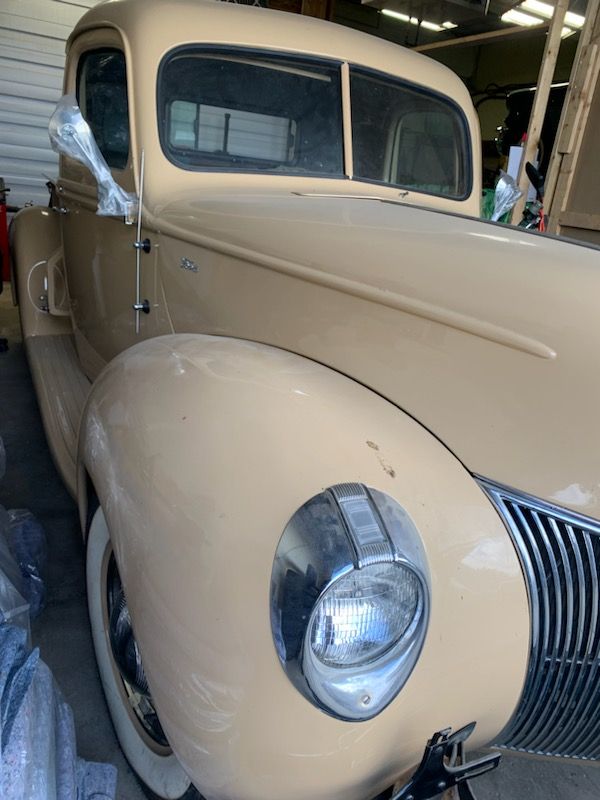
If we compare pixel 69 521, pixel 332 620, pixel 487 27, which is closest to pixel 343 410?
pixel 332 620


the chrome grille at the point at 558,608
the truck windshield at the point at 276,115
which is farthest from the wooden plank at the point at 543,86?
the chrome grille at the point at 558,608

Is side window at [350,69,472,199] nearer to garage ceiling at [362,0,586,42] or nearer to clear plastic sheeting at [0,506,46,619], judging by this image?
clear plastic sheeting at [0,506,46,619]

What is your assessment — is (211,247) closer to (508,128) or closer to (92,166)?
(92,166)

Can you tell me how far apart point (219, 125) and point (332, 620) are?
166cm

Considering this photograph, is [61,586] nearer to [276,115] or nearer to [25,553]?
[25,553]

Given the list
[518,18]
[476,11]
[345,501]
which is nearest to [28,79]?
[476,11]

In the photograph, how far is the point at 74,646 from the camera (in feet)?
6.16

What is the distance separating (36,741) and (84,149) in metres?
1.53

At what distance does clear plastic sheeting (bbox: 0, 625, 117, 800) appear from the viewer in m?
1.11

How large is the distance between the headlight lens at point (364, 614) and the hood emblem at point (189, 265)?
1.10 meters

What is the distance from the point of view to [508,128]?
21.9 ft

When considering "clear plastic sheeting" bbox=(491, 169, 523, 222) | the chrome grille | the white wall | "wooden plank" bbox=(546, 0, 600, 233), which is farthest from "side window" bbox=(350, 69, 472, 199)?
the white wall

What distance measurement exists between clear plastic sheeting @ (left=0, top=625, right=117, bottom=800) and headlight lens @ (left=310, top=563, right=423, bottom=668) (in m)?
0.65

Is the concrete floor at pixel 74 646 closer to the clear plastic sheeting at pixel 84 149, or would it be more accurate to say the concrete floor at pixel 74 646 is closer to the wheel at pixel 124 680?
the wheel at pixel 124 680
